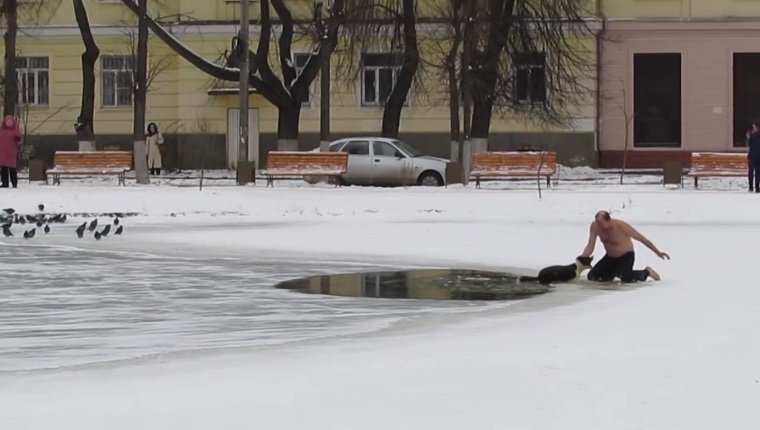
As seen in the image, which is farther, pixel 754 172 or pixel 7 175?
pixel 7 175

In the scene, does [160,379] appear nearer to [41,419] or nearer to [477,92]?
[41,419]

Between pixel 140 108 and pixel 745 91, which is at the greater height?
pixel 745 91

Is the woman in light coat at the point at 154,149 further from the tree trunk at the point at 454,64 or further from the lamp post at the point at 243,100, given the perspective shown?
the lamp post at the point at 243,100

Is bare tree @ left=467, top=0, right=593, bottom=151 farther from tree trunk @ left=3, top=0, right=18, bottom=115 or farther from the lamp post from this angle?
tree trunk @ left=3, top=0, right=18, bottom=115

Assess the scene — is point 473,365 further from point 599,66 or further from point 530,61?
point 599,66

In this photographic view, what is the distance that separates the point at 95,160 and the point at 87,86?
9141mm

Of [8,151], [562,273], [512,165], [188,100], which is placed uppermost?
[188,100]

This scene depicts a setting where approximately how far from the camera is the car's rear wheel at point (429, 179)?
133ft

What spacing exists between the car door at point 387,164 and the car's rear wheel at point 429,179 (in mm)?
453

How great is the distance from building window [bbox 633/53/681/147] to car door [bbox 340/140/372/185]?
12.5 m

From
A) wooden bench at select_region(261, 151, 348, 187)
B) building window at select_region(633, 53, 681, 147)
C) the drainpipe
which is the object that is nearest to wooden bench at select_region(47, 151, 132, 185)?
wooden bench at select_region(261, 151, 348, 187)

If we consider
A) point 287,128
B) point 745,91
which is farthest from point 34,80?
point 745,91

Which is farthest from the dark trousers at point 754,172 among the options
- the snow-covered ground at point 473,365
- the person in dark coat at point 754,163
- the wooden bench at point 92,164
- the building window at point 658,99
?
the building window at point 658,99

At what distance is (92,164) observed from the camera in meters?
38.8
